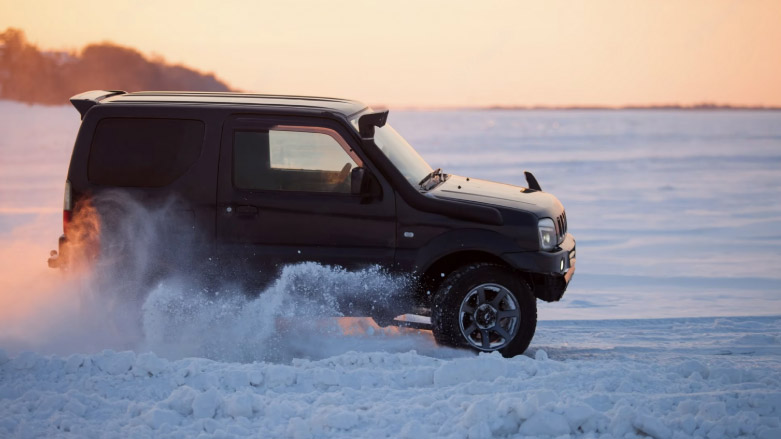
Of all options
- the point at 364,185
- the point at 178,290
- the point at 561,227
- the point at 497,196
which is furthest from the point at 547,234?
the point at 178,290

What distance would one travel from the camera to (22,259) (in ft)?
42.2

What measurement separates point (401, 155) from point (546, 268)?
1523mm

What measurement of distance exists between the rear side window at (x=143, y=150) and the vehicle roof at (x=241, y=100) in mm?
237

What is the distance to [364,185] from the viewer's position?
7.14 meters

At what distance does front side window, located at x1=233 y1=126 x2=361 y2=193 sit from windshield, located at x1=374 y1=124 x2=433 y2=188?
0.38 meters

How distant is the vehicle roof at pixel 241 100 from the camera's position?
7520 millimetres

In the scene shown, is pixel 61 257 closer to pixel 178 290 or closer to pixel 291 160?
pixel 178 290

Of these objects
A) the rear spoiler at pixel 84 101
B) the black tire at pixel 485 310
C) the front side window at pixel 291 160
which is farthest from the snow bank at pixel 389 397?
the rear spoiler at pixel 84 101

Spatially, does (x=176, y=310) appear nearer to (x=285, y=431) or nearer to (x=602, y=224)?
(x=285, y=431)

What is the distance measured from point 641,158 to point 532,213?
1484 inches

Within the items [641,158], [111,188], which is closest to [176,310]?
[111,188]

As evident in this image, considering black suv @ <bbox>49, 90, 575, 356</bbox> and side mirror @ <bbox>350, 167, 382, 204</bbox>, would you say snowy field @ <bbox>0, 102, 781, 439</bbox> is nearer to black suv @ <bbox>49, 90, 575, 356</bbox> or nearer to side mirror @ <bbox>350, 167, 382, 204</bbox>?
black suv @ <bbox>49, 90, 575, 356</bbox>

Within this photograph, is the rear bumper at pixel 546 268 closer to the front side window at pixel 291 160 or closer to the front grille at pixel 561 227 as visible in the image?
the front grille at pixel 561 227

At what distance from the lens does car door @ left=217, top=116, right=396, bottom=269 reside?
7250 millimetres
